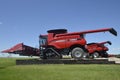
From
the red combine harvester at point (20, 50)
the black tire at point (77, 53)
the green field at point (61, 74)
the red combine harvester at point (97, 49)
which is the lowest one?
the green field at point (61, 74)

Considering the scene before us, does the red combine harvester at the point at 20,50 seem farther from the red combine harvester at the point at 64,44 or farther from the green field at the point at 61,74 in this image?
the green field at the point at 61,74

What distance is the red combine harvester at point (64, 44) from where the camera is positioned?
23.0 meters

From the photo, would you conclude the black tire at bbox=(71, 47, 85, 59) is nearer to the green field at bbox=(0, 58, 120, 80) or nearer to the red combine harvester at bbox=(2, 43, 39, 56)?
the red combine harvester at bbox=(2, 43, 39, 56)

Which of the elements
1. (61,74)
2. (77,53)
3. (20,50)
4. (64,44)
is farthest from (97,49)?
(61,74)

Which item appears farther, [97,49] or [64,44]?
[97,49]

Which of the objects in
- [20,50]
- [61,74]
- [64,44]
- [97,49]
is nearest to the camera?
[61,74]

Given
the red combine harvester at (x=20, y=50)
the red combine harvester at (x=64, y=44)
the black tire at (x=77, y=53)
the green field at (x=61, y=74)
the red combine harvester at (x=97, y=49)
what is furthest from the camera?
the red combine harvester at (x=97, y=49)

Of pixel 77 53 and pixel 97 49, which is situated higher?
pixel 97 49

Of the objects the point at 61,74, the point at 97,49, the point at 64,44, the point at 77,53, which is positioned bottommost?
the point at 61,74

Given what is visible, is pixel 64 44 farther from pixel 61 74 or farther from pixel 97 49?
pixel 97 49

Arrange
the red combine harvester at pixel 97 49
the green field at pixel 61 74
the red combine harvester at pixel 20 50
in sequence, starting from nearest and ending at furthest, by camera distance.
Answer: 1. the green field at pixel 61 74
2. the red combine harvester at pixel 20 50
3. the red combine harvester at pixel 97 49

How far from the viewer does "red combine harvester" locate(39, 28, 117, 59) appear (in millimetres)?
22962

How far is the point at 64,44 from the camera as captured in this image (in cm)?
2347

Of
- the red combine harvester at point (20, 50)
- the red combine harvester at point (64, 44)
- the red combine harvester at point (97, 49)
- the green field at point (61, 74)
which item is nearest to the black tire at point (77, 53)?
the red combine harvester at point (64, 44)
